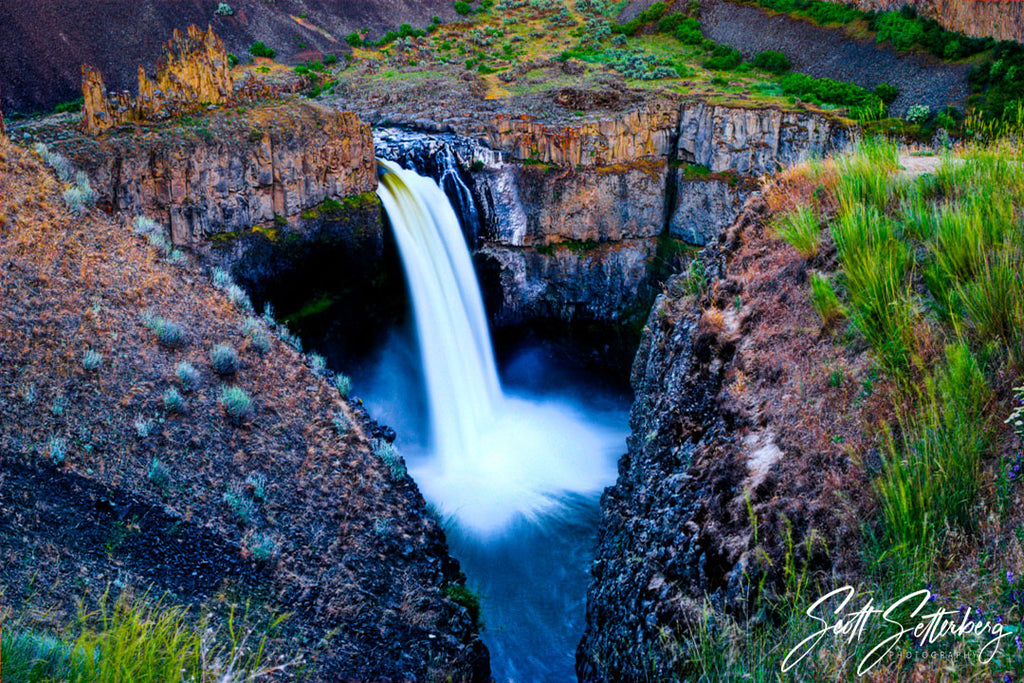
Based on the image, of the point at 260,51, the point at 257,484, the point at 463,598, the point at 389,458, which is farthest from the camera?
the point at 260,51

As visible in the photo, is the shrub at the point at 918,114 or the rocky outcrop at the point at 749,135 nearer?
the rocky outcrop at the point at 749,135

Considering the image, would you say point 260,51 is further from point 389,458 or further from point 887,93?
point 389,458

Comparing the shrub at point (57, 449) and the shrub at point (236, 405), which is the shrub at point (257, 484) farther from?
the shrub at point (57, 449)

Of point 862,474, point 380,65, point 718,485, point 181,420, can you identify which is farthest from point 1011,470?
point 380,65

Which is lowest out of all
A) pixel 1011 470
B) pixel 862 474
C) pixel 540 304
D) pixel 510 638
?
pixel 510 638

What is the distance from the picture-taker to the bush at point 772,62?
2711 cm

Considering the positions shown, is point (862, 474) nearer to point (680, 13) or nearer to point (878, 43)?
point (878, 43)

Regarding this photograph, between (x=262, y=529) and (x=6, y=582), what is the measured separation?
2.52 meters

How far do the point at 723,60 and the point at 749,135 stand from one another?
32.8 feet

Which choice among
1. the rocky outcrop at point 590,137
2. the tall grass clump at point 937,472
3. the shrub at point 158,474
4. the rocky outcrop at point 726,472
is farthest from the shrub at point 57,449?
the rocky outcrop at point 590,137

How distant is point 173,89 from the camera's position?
15.7 m

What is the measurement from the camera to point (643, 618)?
5812 millimetres

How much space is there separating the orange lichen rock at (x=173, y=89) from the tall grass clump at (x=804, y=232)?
13.3m

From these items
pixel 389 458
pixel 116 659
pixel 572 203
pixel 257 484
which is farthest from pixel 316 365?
pixel 572 203
